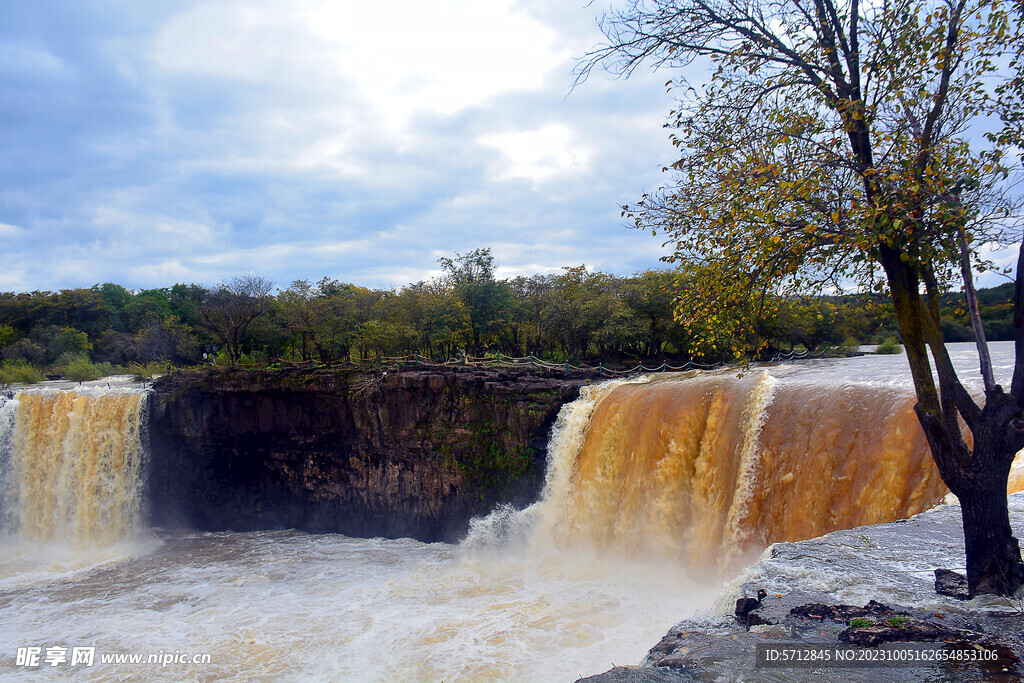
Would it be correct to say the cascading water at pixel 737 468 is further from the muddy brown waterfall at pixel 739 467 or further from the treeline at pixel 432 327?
the treeline at pixel 432 327

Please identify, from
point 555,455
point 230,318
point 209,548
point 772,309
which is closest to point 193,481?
point 209,548

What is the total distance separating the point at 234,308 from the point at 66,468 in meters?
13.4

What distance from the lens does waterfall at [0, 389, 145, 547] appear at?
19953 millimetres

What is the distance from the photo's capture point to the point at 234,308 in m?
31.8

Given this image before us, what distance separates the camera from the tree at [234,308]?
31781 millimetres

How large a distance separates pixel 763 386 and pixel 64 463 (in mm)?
23046

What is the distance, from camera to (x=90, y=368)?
98.1ft

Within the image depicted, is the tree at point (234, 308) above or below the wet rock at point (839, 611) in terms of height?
above

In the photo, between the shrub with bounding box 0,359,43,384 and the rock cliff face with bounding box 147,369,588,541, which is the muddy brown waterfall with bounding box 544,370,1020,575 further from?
the shrub with bounding box 0,359,43,384

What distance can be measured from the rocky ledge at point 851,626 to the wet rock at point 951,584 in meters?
0.02

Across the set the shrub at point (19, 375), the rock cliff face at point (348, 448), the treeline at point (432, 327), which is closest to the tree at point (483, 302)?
the treeline at point (432, 327)

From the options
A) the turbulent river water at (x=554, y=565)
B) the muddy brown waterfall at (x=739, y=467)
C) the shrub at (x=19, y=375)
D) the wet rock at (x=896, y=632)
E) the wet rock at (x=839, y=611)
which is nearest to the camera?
the wet rock at (x=896, y=632)

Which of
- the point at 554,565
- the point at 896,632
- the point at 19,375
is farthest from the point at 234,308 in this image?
the point at 896,632

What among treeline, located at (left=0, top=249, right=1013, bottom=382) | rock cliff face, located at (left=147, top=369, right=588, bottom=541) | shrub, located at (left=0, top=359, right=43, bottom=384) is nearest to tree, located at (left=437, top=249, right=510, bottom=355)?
treeline, located at (left=0, top=249, right=1013, bottom=382)
